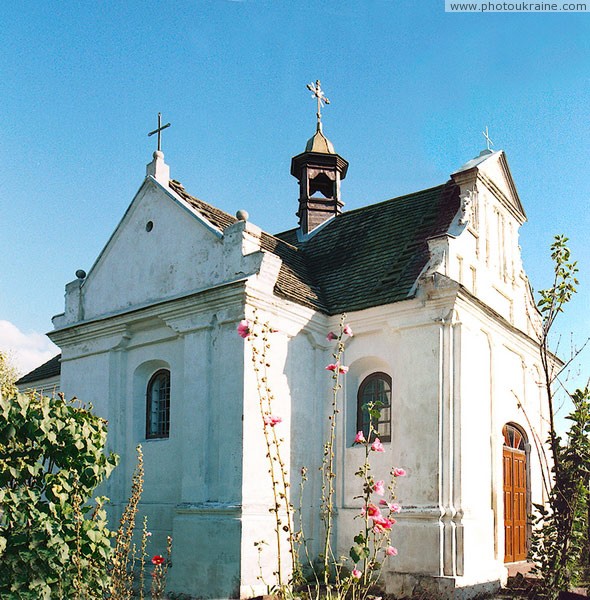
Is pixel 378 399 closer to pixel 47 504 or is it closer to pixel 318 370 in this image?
pixel 318 370

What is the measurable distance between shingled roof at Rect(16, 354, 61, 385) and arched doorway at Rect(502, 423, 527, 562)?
467 inches

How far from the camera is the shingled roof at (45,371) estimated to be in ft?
66.2

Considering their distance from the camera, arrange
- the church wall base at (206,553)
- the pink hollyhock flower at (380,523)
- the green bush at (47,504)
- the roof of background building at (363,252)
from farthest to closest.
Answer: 1. the roof of background building at (363,252)
2. the church wall base at (206,553)
3. the green bush at (47,504)
4. the pink hollyhock flower at (380,523)

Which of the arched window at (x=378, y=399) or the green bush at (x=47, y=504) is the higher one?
the arched window at (x=378, y=399)

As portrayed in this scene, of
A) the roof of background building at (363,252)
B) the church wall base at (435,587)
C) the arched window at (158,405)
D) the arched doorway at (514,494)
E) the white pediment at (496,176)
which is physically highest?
the white pediment at (496,176)

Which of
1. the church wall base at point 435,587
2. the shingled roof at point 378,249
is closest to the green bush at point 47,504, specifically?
the church wall base at point 435,587

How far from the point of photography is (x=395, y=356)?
13.0 metres

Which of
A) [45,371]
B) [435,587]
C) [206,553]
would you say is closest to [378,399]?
[435,587]

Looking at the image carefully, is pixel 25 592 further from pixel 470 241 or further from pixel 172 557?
pixel 470 241

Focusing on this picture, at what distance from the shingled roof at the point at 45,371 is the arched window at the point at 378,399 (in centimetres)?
969

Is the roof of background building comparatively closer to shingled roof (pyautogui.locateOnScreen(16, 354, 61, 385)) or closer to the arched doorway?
the arched doorway

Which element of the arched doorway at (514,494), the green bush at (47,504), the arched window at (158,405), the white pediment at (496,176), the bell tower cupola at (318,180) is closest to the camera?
the green bush at (47,504)

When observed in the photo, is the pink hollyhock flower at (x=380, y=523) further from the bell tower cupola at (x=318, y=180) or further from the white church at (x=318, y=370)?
the bell tower cupola at (x=318, y=180)

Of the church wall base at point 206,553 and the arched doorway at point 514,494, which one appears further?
the arched doorway at point 514,494
